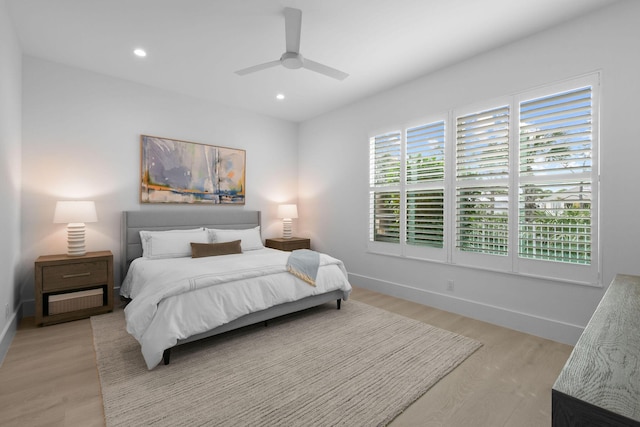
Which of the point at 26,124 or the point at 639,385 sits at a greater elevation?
the point at 26,124

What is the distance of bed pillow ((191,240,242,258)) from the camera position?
3689 mm

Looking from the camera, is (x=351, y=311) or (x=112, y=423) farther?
(x=351, y=311)

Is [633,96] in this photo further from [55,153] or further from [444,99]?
[55,153]

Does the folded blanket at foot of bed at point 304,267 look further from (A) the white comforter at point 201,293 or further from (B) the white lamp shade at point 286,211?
(B) the white lamp shade at point 286,211

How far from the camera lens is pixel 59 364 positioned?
2.29 meters

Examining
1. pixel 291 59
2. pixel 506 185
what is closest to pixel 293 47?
pixel 291 59

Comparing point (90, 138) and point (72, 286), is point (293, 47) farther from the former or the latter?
point (72, 286)

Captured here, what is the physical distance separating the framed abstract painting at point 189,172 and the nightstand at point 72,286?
41.7 inches

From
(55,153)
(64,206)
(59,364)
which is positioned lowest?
(59,364)

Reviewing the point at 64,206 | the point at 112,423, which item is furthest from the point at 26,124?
the point at 112,423

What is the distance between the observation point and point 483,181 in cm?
316

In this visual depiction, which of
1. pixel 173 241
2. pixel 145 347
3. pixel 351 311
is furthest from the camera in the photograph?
pixel 173 241

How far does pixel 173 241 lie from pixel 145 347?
1.77m

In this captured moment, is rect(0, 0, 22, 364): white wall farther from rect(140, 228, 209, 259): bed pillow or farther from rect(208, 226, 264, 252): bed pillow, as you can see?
rect(208, 226, 264, 252): bed pillow
